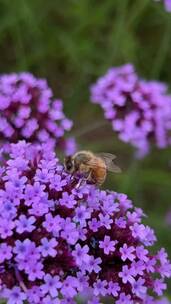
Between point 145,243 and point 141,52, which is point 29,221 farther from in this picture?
point 141,52

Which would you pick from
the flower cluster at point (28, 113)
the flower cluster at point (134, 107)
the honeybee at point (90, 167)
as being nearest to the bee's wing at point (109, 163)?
the honeybee at point (90, 167)

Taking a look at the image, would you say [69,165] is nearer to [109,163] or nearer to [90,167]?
[90,167]

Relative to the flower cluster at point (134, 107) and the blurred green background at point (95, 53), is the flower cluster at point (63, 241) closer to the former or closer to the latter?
the flower cluster at point (134, 107)

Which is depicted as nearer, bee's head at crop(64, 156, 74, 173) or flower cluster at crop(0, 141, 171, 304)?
flower cluster at crop(0, 141, 171, 304)

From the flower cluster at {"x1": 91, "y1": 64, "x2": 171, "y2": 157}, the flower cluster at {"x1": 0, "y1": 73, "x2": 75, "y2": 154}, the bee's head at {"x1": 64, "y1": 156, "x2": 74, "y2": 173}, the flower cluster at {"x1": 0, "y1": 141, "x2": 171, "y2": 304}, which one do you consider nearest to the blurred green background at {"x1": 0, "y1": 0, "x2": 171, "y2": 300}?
the flower cluster at {"x1": 91, "y1": 64, "x2": 171, "y2": 157}

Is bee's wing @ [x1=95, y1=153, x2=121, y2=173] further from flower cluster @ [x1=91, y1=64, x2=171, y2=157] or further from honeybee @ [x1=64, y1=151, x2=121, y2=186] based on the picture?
flower cluster @ [x1=91, y1=64, x2=171, y2=157]

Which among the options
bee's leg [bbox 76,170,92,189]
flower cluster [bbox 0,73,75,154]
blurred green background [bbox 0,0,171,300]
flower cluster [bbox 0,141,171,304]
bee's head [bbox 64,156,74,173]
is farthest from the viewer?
blurred green background [bbox 0,0,171,300]

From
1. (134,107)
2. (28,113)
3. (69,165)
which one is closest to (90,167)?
(69,165)

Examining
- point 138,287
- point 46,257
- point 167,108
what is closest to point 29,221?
point 46,257
